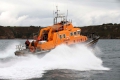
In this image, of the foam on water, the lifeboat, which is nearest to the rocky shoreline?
the lifeboat

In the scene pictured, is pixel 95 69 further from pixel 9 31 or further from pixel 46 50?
pixel 9 31

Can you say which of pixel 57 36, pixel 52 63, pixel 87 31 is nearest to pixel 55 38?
pixel 57 36

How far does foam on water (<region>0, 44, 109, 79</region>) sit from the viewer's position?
16.2m

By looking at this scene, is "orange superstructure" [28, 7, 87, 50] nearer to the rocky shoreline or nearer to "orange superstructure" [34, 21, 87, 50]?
"orange superstructure" [34, 21, 87, 50]

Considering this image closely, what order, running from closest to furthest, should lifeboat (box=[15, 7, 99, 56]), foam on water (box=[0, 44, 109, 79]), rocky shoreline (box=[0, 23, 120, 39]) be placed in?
foam on water (box=[0, 44, 109, 79]), lifeboat (box=[15, 7, 99, 56]), rocky shoreline (box=[0, 23, 120, 39])

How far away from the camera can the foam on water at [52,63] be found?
16.2 meters

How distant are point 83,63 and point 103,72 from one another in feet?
8.10

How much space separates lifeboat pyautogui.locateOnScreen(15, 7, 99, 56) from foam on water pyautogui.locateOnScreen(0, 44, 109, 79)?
3.28 ft

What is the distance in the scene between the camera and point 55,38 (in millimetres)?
23969

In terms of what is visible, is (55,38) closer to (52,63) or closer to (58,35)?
(58,35)

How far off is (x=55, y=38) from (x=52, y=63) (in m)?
4.46

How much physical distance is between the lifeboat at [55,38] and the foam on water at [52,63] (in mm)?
1001

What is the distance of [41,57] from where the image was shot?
2167cm

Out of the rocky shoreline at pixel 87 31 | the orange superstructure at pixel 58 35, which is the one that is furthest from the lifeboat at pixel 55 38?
the rocky shoreline at pixel 87 31
